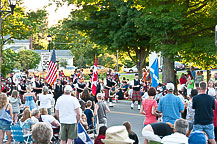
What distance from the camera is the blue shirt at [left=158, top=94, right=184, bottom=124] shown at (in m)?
9.98

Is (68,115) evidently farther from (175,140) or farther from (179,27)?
(179,27)

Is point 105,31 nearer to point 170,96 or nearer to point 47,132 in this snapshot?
point 170,96

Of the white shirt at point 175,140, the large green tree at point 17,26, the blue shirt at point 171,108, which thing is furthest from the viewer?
the large green tree at point 17,26

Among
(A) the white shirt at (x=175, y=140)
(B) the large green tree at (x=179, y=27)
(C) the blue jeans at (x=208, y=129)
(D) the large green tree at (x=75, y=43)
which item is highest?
(D) the large green tree at (x=75, y=43)

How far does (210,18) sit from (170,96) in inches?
579

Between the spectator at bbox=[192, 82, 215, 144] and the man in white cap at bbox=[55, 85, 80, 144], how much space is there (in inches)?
117

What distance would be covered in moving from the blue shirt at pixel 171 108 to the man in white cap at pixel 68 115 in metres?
2.21

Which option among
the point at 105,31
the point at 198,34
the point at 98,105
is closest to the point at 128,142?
the point at 98,105

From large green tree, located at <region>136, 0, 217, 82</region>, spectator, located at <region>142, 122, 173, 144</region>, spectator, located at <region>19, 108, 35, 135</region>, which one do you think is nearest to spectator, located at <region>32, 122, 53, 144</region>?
spectator, located at <region>142, 122, 173, 144</region>

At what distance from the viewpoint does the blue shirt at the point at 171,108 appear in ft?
32.8

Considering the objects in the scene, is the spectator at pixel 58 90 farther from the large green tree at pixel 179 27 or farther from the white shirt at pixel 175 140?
the white shirt at pixel 175 140

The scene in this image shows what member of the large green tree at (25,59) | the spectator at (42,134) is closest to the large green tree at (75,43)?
the large green tree at (25,59)

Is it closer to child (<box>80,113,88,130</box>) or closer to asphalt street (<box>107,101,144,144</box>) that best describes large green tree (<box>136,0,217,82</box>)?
asphalt street (<box>107,101,144,144</box>)

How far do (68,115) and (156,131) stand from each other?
11.0 ft
